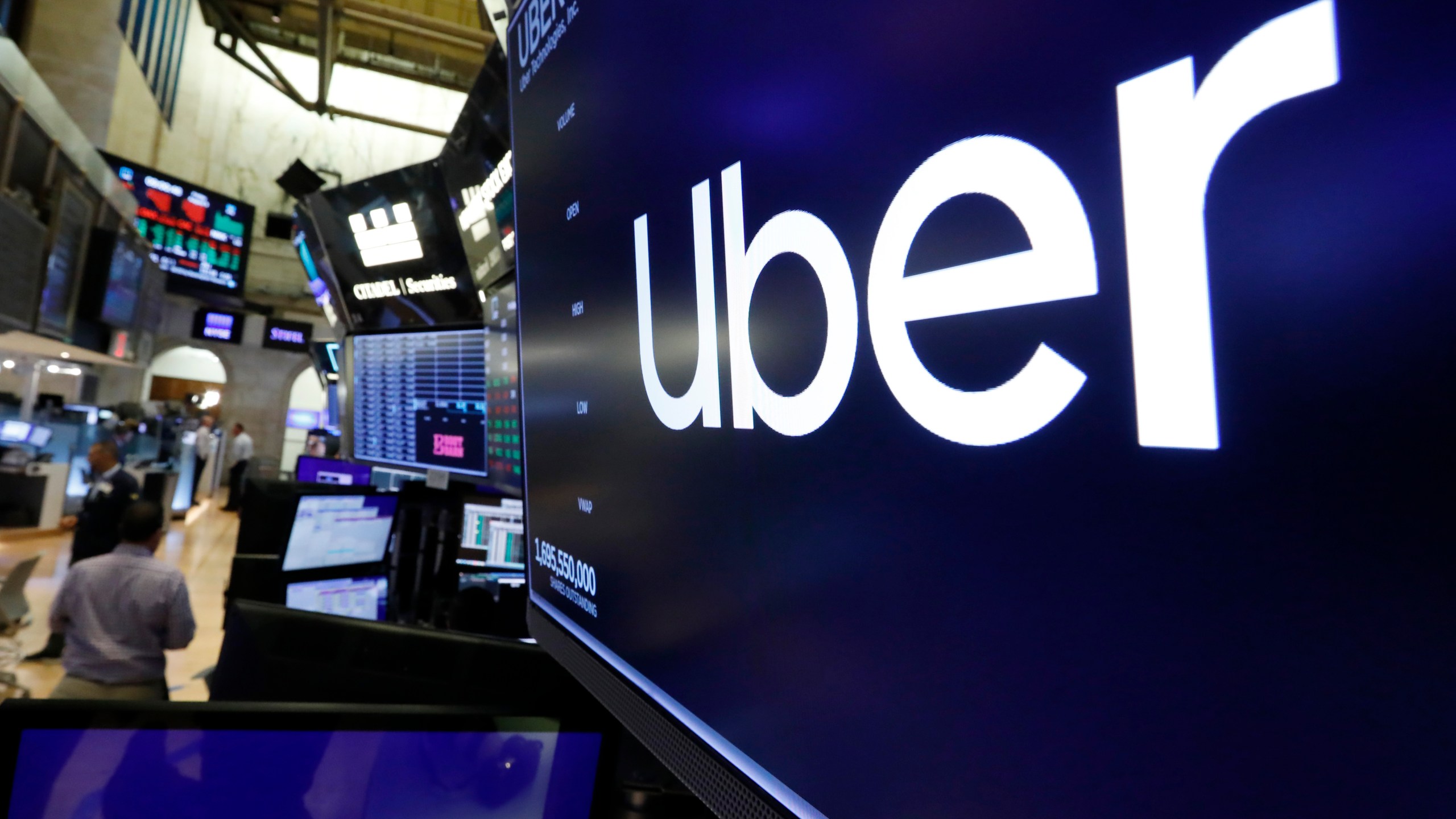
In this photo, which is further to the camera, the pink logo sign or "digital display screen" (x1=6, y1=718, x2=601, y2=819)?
the pink logo sign

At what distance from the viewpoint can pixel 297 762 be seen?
84 centimetres

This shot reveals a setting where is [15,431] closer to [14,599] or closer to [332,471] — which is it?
[14,599]

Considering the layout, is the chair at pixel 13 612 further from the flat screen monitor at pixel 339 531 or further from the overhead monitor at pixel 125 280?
the overhead monitor at pixel 125 280

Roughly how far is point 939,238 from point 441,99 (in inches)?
600

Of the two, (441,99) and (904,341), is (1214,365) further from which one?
(441,99)

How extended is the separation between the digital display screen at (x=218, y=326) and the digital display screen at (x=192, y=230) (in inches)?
106

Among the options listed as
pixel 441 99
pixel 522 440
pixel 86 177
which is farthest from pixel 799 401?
pixel 441 99

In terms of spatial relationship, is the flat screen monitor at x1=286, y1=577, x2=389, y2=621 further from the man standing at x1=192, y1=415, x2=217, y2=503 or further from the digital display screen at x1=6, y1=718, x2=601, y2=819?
the man standing at x1=192, y1=415, x2=217, y2=503

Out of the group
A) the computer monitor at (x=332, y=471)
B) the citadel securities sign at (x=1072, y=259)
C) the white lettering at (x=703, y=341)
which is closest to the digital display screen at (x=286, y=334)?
the computer monitor at (x=332, y=471)

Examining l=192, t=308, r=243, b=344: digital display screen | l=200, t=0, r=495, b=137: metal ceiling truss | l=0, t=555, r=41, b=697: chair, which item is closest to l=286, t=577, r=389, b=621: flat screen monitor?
l=0, t=555, r=41, b=697: chair

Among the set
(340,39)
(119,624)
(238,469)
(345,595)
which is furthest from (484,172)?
(238,469)

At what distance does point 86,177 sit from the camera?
24.2 ft

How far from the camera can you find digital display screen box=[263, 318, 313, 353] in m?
13.6

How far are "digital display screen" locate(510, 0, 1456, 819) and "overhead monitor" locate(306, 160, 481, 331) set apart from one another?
6.83 ft
